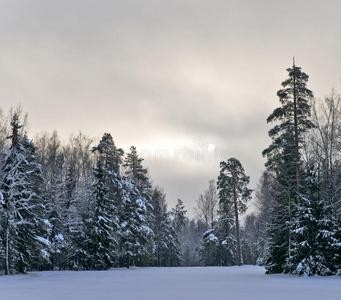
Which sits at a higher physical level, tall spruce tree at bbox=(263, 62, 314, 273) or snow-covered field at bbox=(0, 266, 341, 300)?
tall spruce tree at bbox=(263, 62, 314, 273)

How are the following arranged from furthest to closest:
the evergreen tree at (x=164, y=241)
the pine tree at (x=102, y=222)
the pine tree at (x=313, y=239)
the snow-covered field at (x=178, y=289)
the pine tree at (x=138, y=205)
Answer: the evergreen tree at (x=164, y=241), the pine tree at (x=138, y=205), the pine tree at (x=102, y=222), the pine tree at (x=313, y=239), the snow-covered field at (x=178, y=289)

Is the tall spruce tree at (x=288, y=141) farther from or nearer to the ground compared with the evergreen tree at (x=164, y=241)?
farther from the ground

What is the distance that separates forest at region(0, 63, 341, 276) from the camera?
24.8 metres

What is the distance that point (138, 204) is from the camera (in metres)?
46.4

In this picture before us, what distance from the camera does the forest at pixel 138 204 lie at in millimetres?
24781

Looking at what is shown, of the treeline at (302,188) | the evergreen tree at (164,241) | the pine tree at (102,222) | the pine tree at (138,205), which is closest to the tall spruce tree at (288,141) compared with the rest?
the treeline at (302,188)

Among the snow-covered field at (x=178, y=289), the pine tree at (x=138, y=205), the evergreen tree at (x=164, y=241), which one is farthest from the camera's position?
the evergreen tree at (x=164, y=241)

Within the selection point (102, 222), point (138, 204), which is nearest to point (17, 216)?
point (102, 222)

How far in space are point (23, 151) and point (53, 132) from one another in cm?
2762

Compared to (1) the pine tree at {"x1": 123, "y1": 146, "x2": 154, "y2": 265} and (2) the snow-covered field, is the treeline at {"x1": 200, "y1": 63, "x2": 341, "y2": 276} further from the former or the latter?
(1) the pine tree at {"x1": 123, "y1": 146, "x2": 154, "y2": 265}

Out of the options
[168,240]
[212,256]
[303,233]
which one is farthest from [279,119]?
[168,240]

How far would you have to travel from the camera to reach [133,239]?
44.9 metres

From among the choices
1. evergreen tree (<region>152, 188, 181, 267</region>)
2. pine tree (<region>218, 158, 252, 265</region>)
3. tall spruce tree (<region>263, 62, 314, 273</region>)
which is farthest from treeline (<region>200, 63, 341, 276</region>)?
evergreen tree (<region>152, 188, 181, 267</region>)

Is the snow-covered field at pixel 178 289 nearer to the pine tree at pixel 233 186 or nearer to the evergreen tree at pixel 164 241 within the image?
the pine tree at pixel 233 186
